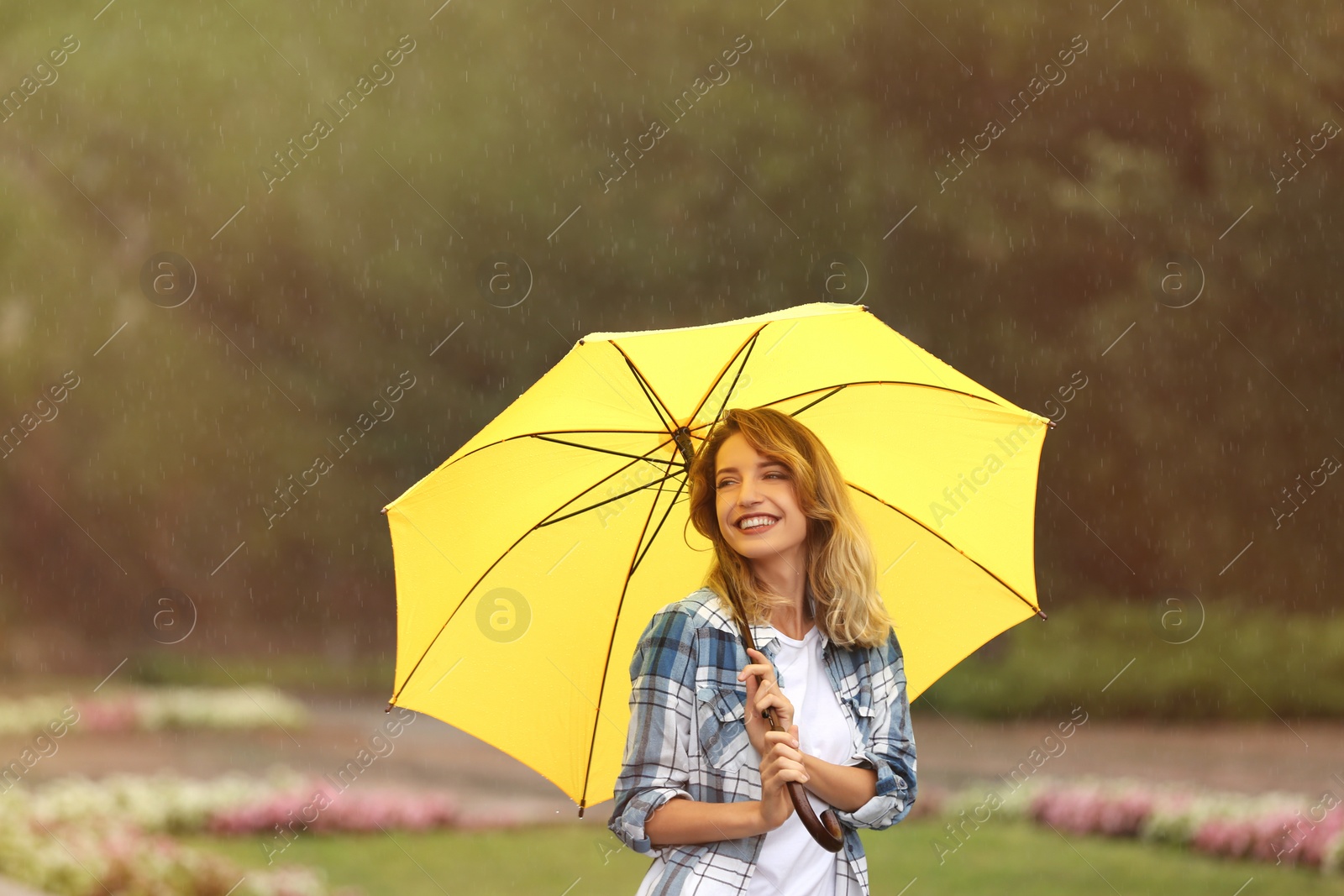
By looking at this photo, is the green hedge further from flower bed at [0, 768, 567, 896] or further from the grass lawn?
flower bed at [0, 768, 567, 896]

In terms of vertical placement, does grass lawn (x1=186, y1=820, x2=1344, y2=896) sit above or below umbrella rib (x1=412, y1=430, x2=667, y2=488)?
below

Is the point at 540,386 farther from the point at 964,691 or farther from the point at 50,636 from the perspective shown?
the point at 50,636

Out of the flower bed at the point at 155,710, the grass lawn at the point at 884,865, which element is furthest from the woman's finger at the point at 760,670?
the flower bed at the point at 155,710

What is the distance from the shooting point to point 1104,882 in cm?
589

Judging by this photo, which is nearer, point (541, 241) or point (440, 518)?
point (440, 518)

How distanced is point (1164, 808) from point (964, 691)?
1.44m

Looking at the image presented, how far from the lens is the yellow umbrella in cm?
216

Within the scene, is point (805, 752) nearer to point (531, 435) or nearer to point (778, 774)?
point (778, 774)

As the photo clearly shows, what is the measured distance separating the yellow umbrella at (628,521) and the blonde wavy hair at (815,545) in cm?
13

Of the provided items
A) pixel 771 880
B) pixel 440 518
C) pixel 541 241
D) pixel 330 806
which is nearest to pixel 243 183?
pixel 541 241

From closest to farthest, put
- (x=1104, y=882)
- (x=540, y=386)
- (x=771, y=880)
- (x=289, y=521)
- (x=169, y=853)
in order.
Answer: (x=771, y=880), (x=540, y=386), (x=1104, y=882), (x=169, y=853), (x=289, y=521)

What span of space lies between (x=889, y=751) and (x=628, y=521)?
64cm

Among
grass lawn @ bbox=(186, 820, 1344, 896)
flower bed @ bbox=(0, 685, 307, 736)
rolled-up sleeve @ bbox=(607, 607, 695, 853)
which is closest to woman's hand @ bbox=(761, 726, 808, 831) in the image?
rolled-up sleeve @ bbox=(607, 607, 695, 853)

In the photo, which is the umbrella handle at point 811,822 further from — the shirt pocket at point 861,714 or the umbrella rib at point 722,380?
the umbrella rib at point 722,380
